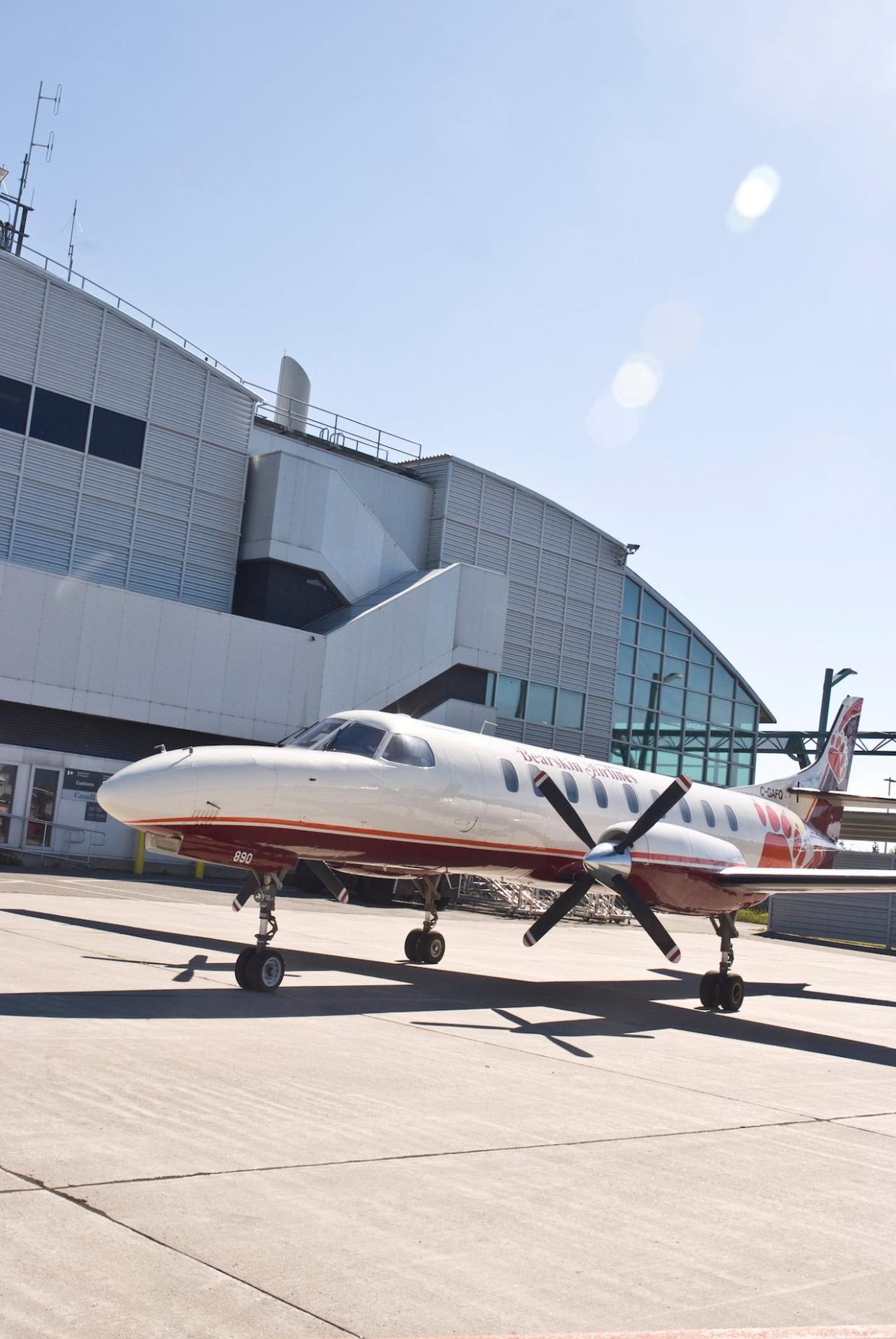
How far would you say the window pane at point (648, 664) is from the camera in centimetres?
5819

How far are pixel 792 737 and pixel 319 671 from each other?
45.5 metres

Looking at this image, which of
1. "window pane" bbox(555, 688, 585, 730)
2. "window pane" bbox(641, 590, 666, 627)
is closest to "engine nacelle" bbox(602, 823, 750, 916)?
"window pane" bbox(555, 688, 585, 730)

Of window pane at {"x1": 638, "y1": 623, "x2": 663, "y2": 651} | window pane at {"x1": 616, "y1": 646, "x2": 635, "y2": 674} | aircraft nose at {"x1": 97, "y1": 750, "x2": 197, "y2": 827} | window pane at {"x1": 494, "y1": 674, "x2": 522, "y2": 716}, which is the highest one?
window pane at {"x1": 638, "y1": 623, "x2": 663, "y2": 651}

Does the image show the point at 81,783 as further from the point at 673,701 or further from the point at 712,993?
the point at 673,701

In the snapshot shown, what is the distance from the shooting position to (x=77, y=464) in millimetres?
40062

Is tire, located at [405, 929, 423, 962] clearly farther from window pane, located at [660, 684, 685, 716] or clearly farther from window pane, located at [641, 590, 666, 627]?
window pane, located at [641, 590, 666, 627]

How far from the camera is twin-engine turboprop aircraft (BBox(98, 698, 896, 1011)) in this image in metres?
14.5

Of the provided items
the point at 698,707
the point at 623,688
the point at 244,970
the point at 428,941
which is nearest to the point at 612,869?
the point at 428,941

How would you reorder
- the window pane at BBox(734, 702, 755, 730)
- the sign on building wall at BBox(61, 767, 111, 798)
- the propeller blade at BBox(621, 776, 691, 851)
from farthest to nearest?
the window pane at BBox(734, 702, 755, 730) → the sign on building wall at BBox(61, 767, 111, 798) → the propeller blade at BBox(621, 776, 691, 851)

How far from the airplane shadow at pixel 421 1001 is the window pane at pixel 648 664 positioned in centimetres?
3618

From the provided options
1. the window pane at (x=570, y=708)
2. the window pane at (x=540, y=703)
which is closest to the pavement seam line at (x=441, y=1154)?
the window pane at (x=540, y=703)

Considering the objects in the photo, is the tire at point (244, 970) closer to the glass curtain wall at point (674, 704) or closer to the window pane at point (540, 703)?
the window pane at point (540, 703)

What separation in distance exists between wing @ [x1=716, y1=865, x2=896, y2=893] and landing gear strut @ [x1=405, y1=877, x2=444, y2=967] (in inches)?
190

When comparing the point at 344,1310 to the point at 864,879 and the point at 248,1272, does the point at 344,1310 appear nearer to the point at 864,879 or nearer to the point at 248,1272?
the point at 248,1272
